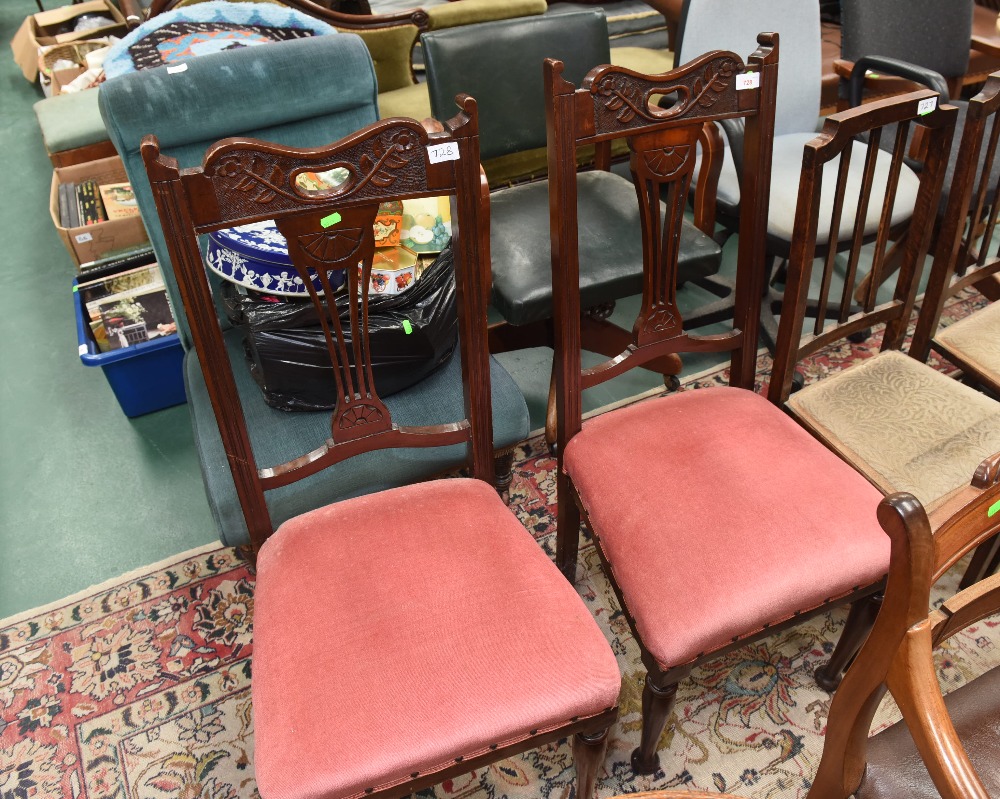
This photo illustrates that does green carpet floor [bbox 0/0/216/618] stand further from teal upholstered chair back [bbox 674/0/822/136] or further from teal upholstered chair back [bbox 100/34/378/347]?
teal upholstered chair back [bbox 674/0/822/136]

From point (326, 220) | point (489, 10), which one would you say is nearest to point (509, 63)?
point (489, 10)

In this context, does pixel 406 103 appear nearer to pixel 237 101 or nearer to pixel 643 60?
pixel 643 60

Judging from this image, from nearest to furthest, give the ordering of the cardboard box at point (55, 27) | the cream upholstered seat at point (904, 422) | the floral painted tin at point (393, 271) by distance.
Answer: the cream upholstered seat at point (904, 422), the floral painted tin at point (393, 271), the cardboard box at point (55, 27)

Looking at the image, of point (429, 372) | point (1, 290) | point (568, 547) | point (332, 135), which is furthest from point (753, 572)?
point (1, 290)

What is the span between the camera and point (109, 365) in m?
1.96

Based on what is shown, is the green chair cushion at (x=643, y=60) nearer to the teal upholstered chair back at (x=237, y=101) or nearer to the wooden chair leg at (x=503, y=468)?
the teal upholstered chair back at (x=237, y=101)

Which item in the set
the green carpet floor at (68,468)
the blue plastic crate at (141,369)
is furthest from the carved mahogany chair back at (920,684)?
the blue plastic crate at (141,369)

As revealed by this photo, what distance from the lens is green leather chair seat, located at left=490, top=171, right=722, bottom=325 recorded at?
5.35ft

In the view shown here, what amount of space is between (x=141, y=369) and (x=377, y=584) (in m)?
1.29

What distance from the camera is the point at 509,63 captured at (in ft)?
6.08

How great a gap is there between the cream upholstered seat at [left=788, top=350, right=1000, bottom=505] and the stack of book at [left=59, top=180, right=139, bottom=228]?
2.00 m

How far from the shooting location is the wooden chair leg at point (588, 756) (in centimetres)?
103

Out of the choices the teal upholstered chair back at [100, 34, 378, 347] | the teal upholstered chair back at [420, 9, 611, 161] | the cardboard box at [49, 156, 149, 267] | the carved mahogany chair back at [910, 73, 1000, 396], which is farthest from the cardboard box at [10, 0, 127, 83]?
the carved mahogany chair back at [910, 73, 1000, 396]

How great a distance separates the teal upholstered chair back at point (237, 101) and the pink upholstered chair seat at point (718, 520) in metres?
0.83
